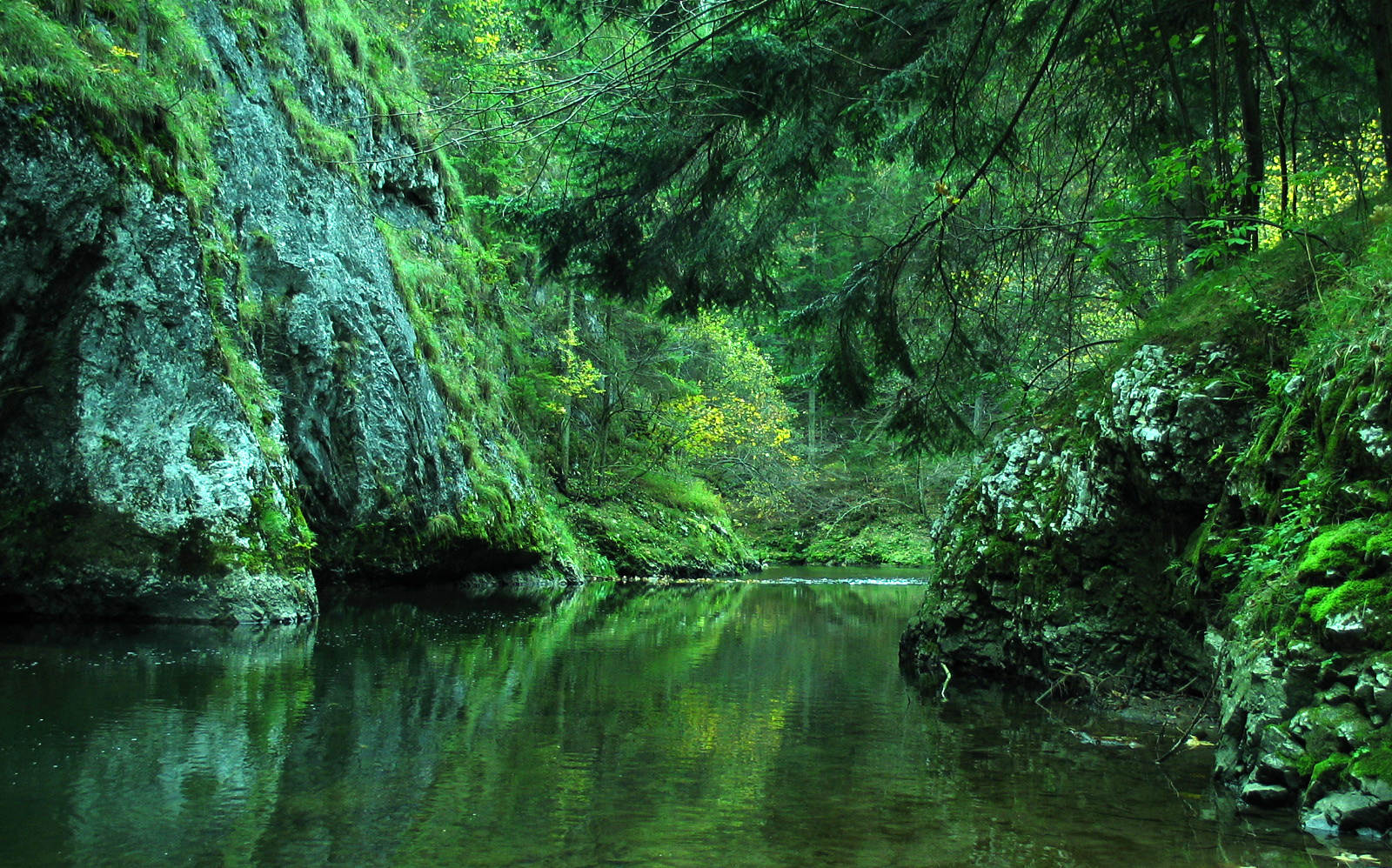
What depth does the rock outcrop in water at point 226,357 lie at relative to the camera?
9414 mm

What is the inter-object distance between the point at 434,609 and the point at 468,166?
13556 mm

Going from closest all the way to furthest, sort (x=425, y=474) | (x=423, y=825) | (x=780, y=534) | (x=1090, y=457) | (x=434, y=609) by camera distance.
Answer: (x=423, y=825), (x=1090, y=457), (x=434, y=609), (x=425, y=474), (x=780, y=534)

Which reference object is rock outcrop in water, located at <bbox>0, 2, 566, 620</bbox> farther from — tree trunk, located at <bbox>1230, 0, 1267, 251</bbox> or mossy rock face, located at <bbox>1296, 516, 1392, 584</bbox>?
tree trunk, located at <bbox>1230, 0, 1267, 251</bbox>

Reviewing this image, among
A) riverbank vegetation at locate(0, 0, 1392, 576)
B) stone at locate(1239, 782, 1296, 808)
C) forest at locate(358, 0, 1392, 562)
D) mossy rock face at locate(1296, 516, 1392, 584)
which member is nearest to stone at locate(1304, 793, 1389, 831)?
stone at locate(1239, 782, 1296, 808)

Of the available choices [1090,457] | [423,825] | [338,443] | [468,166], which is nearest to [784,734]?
[423,825]

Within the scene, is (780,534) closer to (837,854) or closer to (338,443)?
(338,443)

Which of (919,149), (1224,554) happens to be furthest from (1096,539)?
(919,149)

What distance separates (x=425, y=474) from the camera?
14.9 metres

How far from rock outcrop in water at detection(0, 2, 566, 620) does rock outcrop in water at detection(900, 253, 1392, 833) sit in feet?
19.1

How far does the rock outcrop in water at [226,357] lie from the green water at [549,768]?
155cm

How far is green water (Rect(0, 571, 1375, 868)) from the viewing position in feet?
11.7

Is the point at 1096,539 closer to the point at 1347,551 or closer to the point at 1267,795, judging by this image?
the point at 1347,551

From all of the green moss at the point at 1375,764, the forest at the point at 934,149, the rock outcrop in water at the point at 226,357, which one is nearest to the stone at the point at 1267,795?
the green moss at the point at 1375,764

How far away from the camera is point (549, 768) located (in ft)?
15.4
